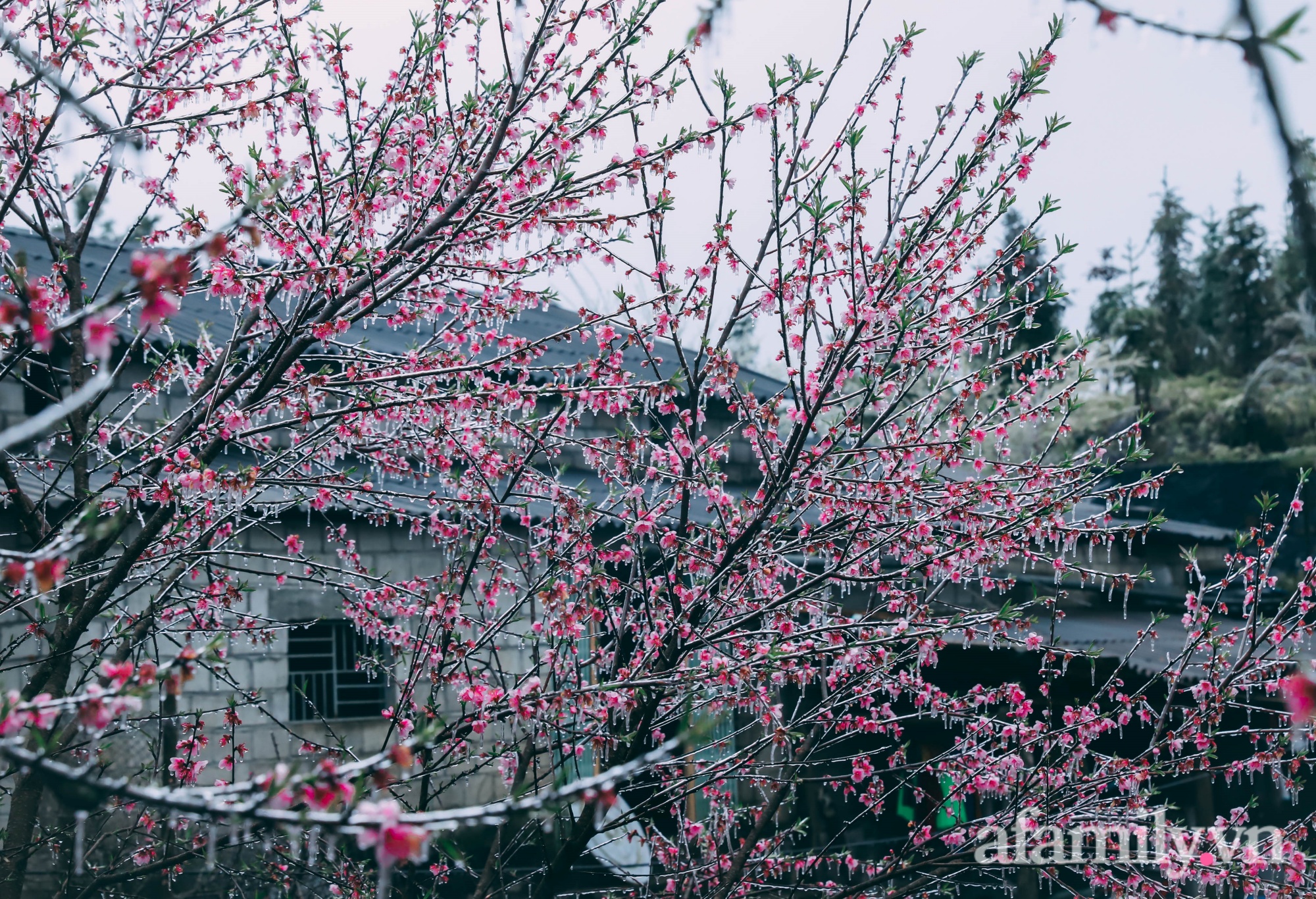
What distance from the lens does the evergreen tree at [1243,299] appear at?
27.6 meters

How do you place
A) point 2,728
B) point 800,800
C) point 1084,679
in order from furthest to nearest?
1. point 800,800
2. point 1084,679
3. point 2,728

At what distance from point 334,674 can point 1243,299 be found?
27.6 meters

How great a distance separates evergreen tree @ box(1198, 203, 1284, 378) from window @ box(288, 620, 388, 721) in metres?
25.9

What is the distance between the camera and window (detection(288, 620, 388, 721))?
8469 millimetres

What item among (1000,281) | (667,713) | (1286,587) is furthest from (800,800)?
(1286,587)

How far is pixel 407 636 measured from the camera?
5.12 meters

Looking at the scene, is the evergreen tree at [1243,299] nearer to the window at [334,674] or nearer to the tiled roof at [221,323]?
the tiled roof at [221,323]

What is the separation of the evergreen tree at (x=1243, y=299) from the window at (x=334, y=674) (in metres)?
25.9

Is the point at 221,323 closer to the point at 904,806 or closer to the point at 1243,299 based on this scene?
the point at 904,806

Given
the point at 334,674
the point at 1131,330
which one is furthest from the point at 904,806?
the point at 1131,330

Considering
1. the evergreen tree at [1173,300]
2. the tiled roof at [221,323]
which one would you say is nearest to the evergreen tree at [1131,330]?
the evergreen tree at [1173,300]

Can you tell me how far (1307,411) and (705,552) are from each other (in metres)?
23.6

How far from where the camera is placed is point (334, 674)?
8.55 meters

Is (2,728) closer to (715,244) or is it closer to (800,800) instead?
(715,244)
